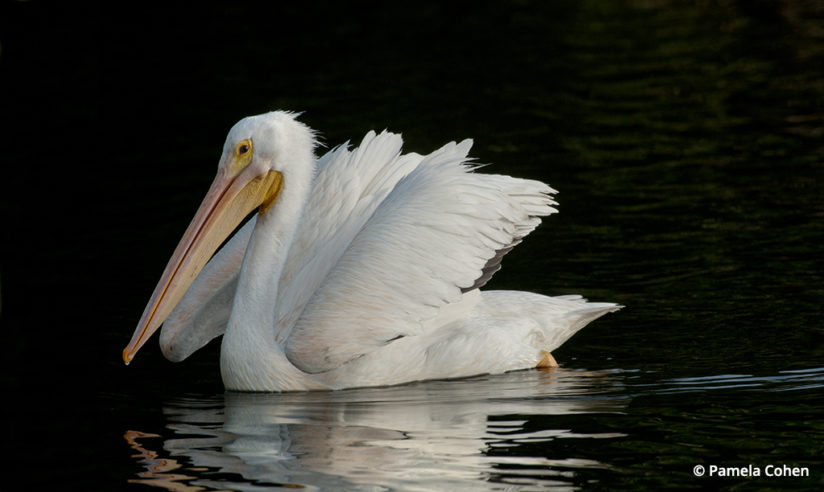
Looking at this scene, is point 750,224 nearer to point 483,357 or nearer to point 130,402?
point 483,357

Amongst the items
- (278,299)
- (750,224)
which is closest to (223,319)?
(278,299)

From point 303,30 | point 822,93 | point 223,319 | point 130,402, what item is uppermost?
point 303,30

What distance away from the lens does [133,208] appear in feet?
32.5

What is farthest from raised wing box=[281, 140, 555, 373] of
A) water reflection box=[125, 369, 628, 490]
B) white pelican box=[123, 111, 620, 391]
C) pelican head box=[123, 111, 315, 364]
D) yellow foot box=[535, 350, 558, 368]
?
yellow foot box=[535, 350, 558, 368]

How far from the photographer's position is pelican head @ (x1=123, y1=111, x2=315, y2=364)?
596 centimetres

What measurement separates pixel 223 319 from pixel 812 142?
18.0ft

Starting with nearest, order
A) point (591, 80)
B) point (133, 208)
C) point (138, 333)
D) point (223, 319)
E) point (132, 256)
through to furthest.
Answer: point (138, 333)
point (223, 319)
point (132, 256)
point (133, 208)
point (591, 80)

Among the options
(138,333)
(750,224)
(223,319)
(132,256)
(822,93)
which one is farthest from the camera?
(822,93)

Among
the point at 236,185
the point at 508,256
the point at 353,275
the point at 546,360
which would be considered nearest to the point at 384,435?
the point at 353,275

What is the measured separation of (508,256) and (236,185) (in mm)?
2664

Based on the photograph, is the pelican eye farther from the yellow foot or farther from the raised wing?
the yellow foot

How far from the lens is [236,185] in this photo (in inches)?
238

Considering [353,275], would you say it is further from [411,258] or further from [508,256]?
[508,256]

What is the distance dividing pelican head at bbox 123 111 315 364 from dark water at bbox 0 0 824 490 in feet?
1.69
